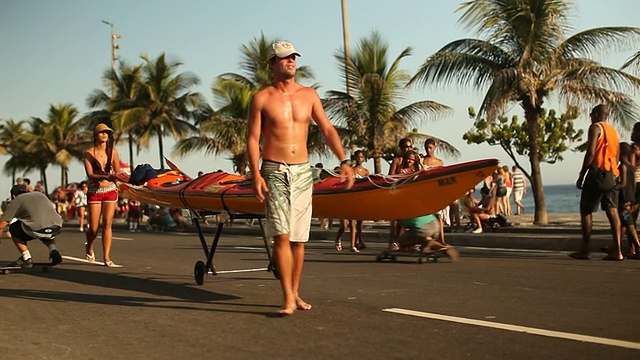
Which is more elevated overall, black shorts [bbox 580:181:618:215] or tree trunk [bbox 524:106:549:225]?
tree trunk [bbox 524:106:549:225]

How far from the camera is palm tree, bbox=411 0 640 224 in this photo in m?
20.7

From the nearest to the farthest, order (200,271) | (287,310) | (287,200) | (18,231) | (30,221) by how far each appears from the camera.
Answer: (287,310), (287,200), (200,271), (30,221), (18,231)

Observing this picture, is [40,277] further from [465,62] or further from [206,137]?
[206,137]

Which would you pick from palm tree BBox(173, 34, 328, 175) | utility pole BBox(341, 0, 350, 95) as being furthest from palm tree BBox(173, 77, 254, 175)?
utility pole BBox(341, 0, 350, 95)

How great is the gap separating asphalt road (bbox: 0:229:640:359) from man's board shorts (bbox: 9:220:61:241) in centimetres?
54

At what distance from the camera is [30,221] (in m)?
11.2

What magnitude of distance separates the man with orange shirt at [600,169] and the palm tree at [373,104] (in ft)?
54.6

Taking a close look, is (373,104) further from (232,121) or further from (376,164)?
(232,121)

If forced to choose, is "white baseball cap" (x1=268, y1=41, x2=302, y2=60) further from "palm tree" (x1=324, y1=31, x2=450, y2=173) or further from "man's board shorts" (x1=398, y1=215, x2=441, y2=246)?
"palm tree" (x1=324, y1=31, x2=450, y2=173)

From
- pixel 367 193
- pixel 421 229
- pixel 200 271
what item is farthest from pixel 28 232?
pixel 421 229

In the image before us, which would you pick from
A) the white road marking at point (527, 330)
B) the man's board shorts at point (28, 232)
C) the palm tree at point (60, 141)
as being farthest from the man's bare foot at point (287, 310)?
the palm tree at point (60, 141)

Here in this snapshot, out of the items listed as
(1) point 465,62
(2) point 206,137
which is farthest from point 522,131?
(1) point 465,62

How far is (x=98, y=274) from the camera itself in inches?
420

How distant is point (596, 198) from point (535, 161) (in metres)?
11.6
